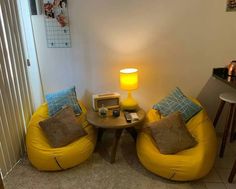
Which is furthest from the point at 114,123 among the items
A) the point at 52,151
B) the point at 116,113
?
the point at 52,151

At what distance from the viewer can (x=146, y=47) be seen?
8.91ft

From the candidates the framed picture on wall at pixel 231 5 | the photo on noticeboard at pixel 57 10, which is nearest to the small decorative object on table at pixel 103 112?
the photo on noticeboard at pixel 57 10

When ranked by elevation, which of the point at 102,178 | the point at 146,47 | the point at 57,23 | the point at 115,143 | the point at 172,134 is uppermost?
the point at 57,23

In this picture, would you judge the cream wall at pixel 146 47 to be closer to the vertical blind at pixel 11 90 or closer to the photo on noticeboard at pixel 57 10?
the photo on noticeboard at pixel 57 10

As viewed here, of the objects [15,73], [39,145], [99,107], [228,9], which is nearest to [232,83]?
[228,9]

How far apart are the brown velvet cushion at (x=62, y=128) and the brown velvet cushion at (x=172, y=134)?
0.83 m

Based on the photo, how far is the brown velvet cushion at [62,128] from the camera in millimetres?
2348

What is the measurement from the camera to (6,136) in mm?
2305

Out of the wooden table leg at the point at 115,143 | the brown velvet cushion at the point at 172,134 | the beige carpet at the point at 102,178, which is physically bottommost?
the beige carpet at the point at 102,178

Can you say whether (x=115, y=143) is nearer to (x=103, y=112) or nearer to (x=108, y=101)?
(x=103, y=112)

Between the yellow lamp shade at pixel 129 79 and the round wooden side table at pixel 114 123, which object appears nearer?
the round wooden side table at pixel 114 123

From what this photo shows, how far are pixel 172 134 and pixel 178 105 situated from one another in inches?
19.1

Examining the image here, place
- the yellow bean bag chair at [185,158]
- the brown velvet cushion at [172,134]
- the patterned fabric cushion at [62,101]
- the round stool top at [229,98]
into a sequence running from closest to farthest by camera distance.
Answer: the yellow bean bag chair at [185,158], the brown velvet cushion at [172,134], the round stool top at [229,98], the patterned fabric cushion at [62,101]

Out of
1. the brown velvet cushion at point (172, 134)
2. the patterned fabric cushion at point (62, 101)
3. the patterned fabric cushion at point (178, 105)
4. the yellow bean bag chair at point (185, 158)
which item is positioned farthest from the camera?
the patterned fabric cushion at point (62, 101)
